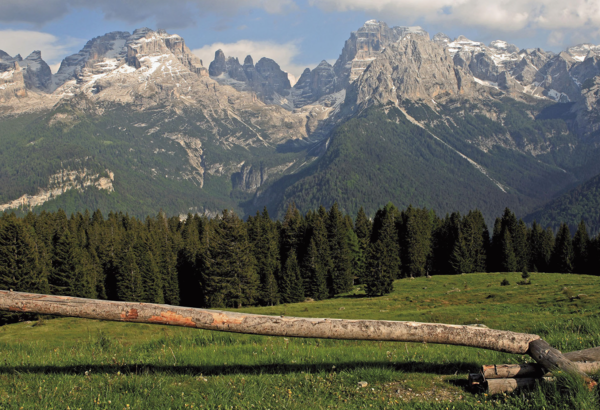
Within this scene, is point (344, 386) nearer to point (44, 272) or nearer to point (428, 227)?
point (44, 272)

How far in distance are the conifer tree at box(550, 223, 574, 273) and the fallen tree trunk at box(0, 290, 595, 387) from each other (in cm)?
9697

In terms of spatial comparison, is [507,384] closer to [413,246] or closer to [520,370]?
[520,370]

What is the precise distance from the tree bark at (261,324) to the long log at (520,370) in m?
0.46

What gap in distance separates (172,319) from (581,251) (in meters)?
102

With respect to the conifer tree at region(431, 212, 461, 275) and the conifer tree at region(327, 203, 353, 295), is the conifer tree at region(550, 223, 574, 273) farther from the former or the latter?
the conifer tree at region(327, 203, 353, 295)

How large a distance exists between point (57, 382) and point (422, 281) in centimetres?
7660

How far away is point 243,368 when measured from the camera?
9.75 meters

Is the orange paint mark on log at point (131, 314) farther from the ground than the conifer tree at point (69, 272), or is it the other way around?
the orange paint mark on log at point (131, 314)

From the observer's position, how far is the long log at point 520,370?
7.82 meters

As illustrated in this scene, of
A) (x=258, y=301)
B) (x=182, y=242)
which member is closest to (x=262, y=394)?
(x=258, y=301)

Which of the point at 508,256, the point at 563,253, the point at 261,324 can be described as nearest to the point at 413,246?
the point at 508,256

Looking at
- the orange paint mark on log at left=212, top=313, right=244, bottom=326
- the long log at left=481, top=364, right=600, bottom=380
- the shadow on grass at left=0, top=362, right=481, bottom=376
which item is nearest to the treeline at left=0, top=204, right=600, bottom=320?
the shadow on grass at left=0, top=362, right=481, bottom=376

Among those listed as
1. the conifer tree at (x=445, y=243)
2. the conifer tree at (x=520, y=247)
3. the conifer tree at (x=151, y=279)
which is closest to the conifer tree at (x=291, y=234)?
the conifer tree at (x=151, y=279)

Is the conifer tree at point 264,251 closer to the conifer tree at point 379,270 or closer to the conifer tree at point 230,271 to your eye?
the conifer tree at point 230,271
